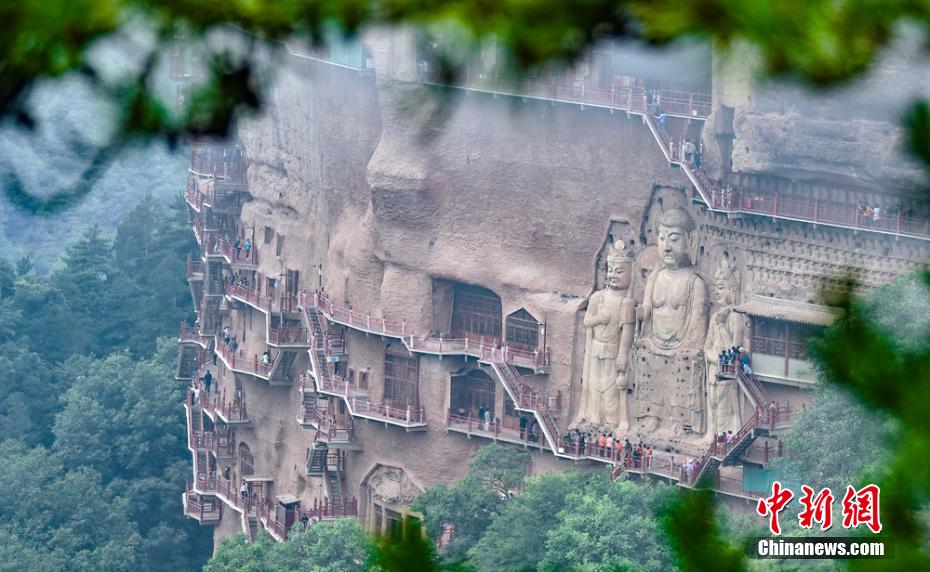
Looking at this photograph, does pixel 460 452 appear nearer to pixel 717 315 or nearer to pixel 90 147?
pixel 717 315

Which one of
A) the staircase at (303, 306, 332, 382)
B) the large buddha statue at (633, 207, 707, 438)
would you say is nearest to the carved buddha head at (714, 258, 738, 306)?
the large buddha statue at (633, 207, 707, 438)

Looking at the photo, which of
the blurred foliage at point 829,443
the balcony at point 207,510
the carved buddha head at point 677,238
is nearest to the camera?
the blurred foliage at point 829,443

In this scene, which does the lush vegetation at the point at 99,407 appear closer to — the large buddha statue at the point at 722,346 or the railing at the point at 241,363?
the railing at the point at 241,363

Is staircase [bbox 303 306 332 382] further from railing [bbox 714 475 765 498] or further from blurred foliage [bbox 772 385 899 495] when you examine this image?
blurred foliage [bbox 772 385 899 495]

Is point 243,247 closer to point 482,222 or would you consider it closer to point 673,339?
point 482,222

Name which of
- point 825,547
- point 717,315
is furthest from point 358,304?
point 825,547

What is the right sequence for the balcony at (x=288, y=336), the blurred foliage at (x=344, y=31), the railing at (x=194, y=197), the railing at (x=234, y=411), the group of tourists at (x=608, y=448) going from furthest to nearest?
the railing at (x=194, y=197)
the railing at (x=234, y=411)
the balcony at (x=288, y=336)
the group of tourists at (x=608, y=448)
the blurred foliage at (x=344, y=31)

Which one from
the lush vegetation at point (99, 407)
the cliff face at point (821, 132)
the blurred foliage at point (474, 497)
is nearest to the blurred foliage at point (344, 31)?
the cliff face at point (821, 132)

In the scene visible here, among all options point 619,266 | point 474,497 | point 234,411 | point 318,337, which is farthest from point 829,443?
point 234,411
